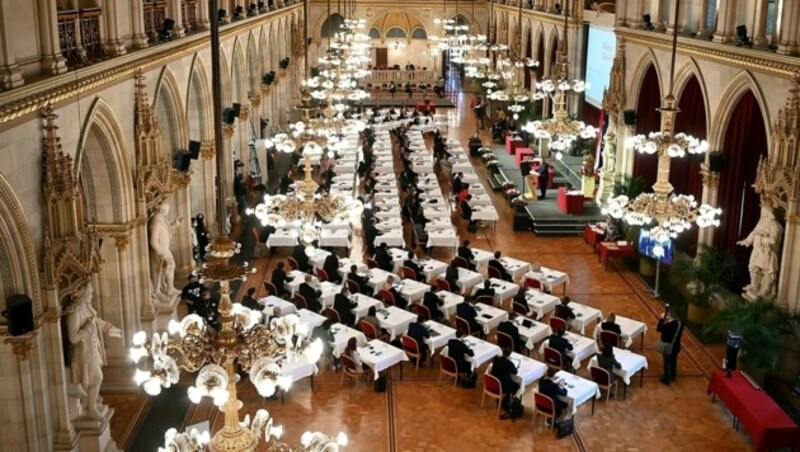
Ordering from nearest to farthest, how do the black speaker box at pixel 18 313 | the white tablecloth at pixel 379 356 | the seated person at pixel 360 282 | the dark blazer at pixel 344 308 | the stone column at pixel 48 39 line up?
the black speaker box at pixel 18 313, the stone column at pixel 48 39, the white tablecloth at pixel 379 356, the dark blazer at pixel 344 308, the seated person at pixel 360 282

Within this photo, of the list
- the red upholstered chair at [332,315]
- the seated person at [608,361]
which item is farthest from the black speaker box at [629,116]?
the red upholstered chair at [332,315]

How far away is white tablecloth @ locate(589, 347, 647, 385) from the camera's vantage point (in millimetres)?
14961

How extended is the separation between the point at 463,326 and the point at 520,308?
1586 millimetres

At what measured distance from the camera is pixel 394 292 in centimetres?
1830

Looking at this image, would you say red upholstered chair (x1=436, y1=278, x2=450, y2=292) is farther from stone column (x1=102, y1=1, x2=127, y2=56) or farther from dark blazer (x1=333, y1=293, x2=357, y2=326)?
stone column (x1=102, y1=1, x2=127, y2=56)

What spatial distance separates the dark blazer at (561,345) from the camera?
610 inches

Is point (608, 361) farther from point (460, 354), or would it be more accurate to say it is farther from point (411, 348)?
Result: point (411, 348)

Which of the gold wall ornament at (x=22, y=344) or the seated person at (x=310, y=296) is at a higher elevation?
the gold wall ornament at (x=22, y=344)

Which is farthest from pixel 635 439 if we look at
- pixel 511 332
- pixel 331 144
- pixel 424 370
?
pixel 331 144

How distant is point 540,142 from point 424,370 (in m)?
18.7

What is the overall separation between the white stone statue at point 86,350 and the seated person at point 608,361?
818cm

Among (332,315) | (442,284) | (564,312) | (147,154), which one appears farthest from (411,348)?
(147,154)

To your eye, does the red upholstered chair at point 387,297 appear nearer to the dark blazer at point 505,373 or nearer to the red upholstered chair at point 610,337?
the dark blazer at point 505,373

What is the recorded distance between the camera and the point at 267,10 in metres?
33.9
